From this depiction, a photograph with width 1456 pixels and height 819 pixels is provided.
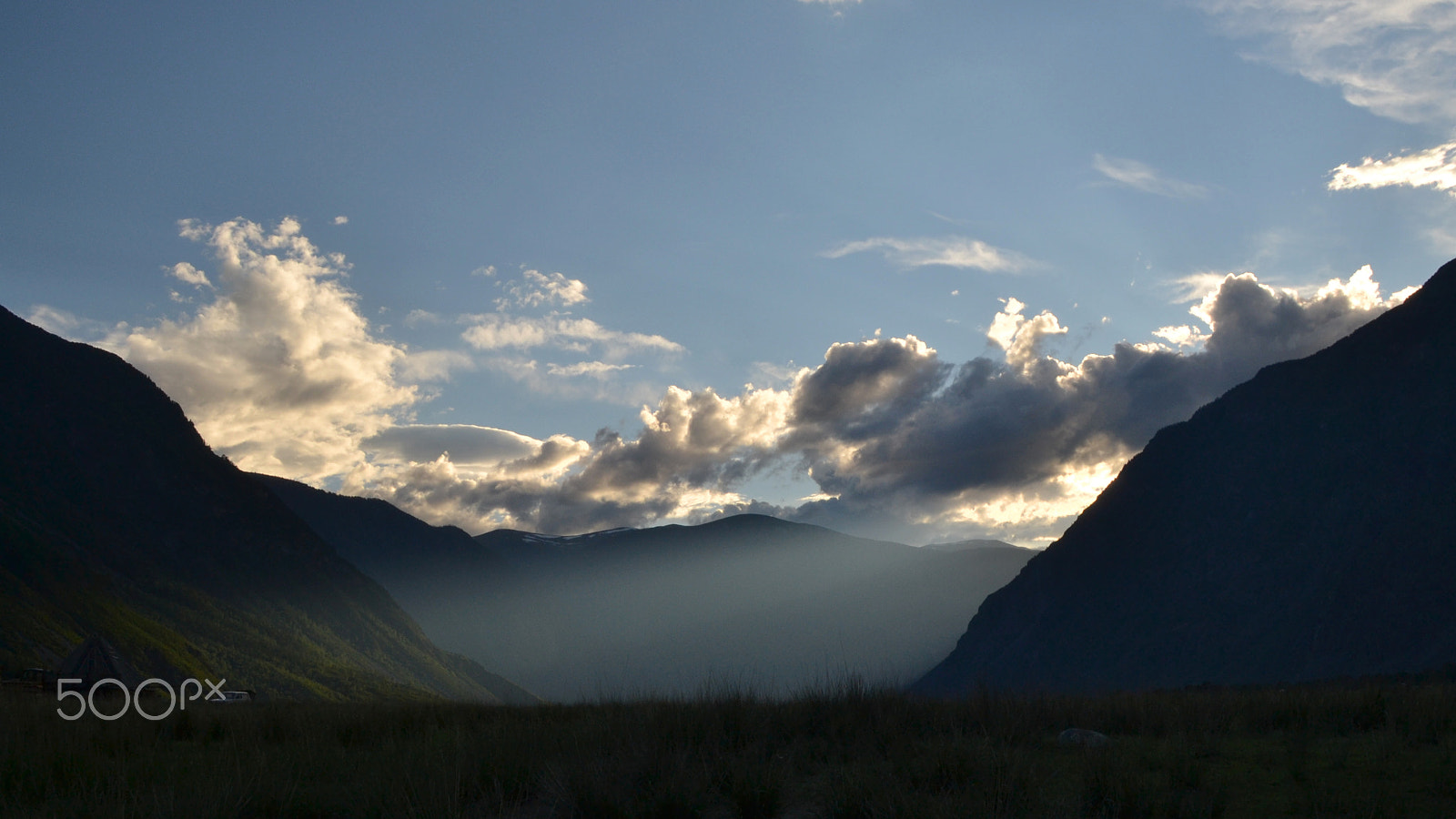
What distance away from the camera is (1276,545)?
116500 millimetres

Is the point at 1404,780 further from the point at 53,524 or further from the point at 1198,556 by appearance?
the point at 53,524

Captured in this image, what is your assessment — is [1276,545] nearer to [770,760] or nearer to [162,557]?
[770,760]

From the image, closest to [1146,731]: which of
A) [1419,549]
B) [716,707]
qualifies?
[716,707]

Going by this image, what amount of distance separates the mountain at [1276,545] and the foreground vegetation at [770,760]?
86.8 metres

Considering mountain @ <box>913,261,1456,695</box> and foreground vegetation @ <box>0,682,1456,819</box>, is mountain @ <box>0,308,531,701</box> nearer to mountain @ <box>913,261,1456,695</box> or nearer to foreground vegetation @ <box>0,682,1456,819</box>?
mountain @ <box>913,261,1456,695</box>

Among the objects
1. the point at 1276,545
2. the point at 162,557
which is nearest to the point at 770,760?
the point at 1276,545

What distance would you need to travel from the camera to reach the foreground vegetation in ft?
24.3

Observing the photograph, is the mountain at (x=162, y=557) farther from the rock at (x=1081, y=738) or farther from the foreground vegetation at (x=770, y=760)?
the rock at (x=1081, y=738)

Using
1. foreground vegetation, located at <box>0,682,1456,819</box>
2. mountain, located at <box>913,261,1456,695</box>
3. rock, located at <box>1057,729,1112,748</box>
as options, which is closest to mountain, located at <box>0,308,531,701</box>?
mountain, located at <box>913,261,1456,695</box>

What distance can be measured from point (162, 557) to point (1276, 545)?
168m

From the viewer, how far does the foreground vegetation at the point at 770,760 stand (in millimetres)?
7422

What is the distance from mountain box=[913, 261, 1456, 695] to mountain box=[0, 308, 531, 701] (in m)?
86.4

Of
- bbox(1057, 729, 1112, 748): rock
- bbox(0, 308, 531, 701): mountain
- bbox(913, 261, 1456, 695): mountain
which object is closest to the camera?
bbox(1057, 729, 1112, 748): rock

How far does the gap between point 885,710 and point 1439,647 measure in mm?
94345
